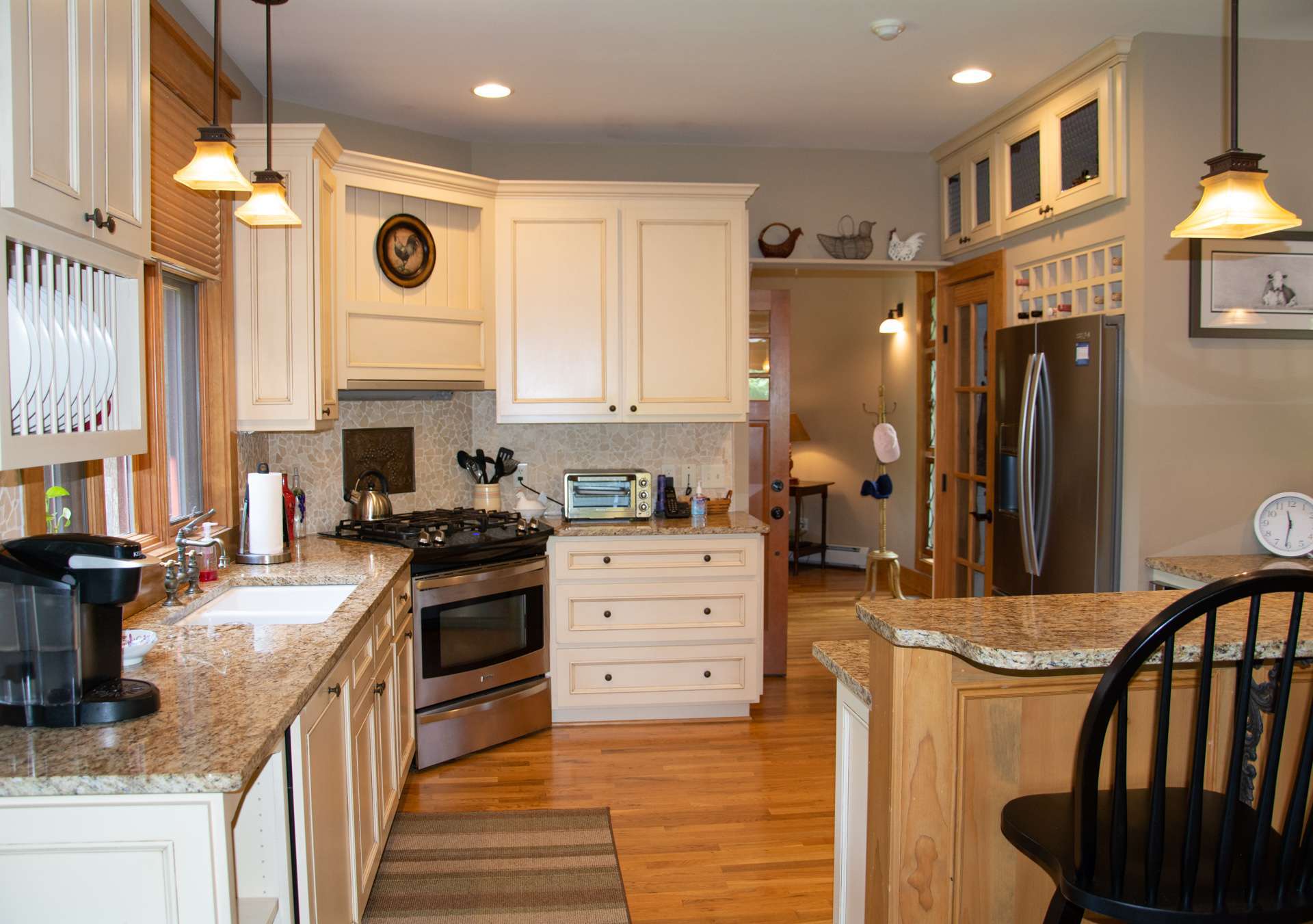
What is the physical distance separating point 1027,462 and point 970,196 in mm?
1548

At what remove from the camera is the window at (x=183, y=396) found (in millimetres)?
3326

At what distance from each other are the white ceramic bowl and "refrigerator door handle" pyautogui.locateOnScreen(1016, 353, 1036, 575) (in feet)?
10.4

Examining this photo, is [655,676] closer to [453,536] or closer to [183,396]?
[453,536]

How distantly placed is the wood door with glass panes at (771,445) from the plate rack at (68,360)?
3.36 meters

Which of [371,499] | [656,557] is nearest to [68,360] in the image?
[371,499]

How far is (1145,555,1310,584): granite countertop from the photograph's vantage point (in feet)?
11.0

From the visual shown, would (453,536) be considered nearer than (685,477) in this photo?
Yes

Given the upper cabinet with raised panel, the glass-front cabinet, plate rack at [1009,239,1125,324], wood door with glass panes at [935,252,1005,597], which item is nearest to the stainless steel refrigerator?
plate rack at [1009,239,1125,324]

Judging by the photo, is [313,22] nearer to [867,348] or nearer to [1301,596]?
[1301,596]

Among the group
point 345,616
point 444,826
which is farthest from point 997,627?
point 444,826

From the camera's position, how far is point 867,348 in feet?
26.4

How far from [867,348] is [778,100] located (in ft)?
13.1

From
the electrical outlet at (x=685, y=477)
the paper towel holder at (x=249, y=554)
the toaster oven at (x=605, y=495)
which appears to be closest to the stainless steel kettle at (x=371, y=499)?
the paper towel holder at (x=249, y=554)

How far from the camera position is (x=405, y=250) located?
4.18 m
